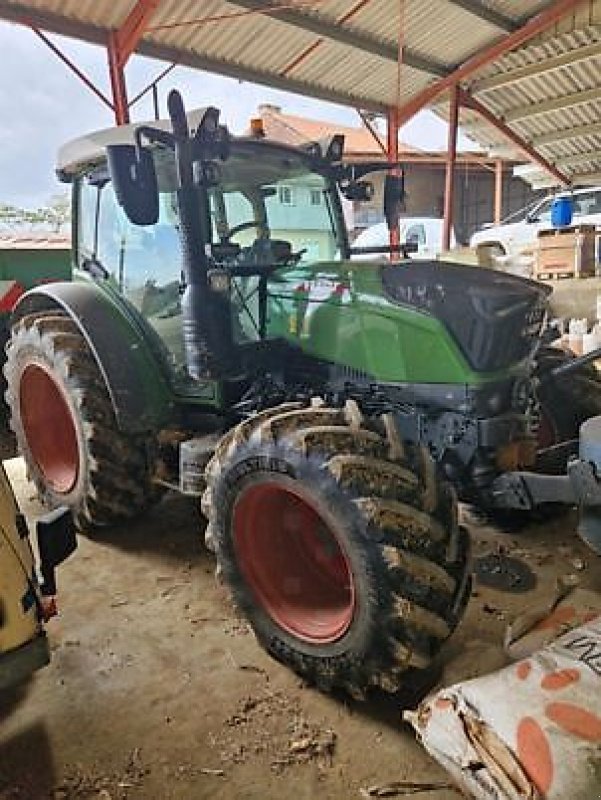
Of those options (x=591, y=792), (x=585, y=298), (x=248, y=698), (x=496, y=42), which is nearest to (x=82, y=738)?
(x=248, y=698)

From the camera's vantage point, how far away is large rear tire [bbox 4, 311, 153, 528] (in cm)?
326

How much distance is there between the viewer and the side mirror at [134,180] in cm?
239

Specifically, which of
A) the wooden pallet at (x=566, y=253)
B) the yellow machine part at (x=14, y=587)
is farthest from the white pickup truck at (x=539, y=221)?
the yellow machine part at (x=14, y=587)

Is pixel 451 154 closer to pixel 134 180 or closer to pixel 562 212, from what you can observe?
Result: pixel 562 212

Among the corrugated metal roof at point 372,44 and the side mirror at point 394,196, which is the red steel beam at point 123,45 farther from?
the side mirror at point 394,196

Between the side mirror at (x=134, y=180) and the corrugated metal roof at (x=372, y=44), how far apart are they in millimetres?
4179

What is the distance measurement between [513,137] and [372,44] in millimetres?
3659

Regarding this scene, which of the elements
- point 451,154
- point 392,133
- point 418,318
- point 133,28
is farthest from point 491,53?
point 418,318

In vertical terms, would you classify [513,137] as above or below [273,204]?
above

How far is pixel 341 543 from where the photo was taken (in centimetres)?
207

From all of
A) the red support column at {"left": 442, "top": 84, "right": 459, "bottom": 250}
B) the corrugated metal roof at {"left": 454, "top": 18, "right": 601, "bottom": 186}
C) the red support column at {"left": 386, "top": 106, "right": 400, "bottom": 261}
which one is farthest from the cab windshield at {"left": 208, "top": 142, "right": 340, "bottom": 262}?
the red support column at {"left": 442, "top": 84, "right": 459, "bottom": 250}

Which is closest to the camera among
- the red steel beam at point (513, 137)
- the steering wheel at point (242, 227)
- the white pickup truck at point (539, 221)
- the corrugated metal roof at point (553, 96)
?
the steering wheel at point (242, 227)

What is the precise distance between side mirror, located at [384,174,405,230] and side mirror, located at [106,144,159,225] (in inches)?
59.7

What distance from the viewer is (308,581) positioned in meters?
2.52
